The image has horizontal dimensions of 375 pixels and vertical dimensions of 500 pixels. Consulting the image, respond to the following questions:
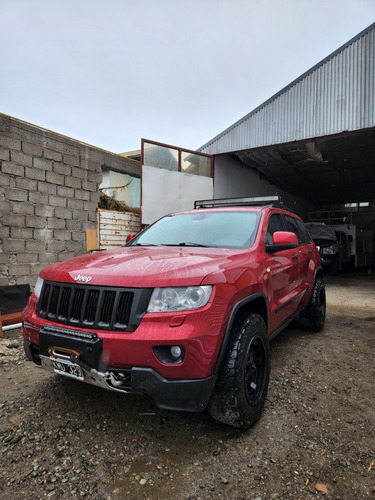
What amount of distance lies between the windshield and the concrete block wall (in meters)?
3.33

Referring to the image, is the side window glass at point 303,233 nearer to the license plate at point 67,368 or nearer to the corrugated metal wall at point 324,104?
the license plate at point 67,368

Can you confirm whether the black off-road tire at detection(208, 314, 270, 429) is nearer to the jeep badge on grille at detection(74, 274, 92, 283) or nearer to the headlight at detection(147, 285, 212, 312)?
the headlight at detection(147, 285, 212, 312)

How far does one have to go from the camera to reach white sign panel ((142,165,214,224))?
27.1 ft

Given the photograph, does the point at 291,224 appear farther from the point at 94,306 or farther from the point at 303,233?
the point at 94,306

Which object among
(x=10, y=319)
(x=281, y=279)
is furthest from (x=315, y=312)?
(x=10, y=319)

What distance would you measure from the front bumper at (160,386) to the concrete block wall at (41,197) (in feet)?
14.7

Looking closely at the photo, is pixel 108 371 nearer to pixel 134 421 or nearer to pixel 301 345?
pixel 134 421

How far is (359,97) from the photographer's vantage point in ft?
24.5

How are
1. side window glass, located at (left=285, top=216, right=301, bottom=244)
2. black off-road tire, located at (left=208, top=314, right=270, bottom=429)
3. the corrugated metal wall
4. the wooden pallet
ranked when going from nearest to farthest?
black off-road tire, located at (left=208, top=314, right=270, bottom=429), side window glass, located at (left=285, top=216, right=301, bottom=244), the wooden pallet, the corrugated metal wall

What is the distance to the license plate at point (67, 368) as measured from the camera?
1.94m

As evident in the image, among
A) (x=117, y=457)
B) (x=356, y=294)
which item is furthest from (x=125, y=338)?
(x=356, y=294)

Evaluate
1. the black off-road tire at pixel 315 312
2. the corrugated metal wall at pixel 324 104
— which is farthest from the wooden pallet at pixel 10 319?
the corrugated metal wall at pixel 324 104

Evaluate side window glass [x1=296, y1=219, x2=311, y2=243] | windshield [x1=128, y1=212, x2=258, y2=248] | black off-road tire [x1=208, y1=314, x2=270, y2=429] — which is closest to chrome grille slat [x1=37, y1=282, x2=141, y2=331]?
black off-road tire [x1=208, y1=314, x2=270, y2=429]

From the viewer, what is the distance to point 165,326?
1.81m
